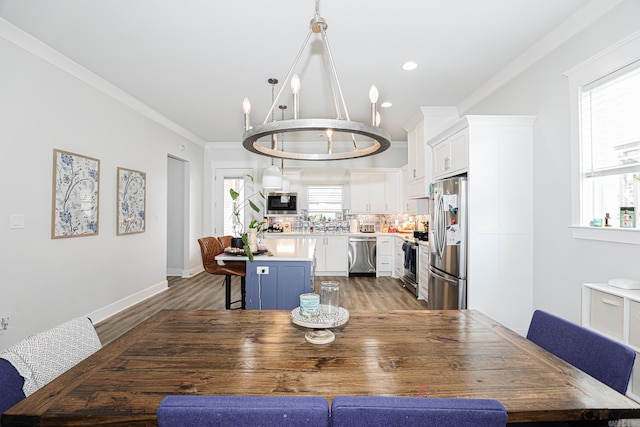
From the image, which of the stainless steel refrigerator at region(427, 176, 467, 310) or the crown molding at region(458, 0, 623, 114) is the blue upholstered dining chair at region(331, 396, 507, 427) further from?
the crown molding at region(458, 0, 623, 114)

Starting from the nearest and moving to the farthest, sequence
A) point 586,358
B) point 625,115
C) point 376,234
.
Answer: point 586,358, point 625,115, point 376,234

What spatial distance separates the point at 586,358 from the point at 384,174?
209 inches

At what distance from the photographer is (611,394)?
0.91 m

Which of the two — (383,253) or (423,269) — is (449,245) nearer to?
(423,269)

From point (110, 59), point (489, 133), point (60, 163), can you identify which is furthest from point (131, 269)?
point (489, 133)

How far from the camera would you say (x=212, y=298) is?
4445 mm

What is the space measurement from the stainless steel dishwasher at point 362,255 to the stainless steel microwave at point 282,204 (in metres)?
1.34

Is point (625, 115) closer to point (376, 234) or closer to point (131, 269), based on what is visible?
point (376, 234)

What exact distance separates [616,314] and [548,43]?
2261 millimetres

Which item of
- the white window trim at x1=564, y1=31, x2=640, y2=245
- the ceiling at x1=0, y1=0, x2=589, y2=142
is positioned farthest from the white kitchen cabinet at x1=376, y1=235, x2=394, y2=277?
the white window trim at x1=564, y1=31, x2=640, y2=245

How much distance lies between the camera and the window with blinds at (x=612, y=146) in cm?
201

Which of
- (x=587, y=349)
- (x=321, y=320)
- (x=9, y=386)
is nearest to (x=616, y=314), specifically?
(x=587, y=349)

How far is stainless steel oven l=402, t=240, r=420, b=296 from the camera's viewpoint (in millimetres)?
4706

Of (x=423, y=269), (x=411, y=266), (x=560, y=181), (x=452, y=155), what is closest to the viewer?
(x=560, y=181)
